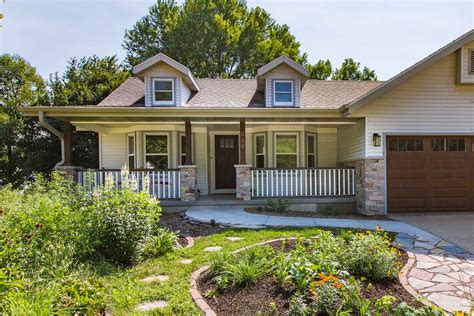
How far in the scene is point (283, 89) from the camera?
32.4 ft

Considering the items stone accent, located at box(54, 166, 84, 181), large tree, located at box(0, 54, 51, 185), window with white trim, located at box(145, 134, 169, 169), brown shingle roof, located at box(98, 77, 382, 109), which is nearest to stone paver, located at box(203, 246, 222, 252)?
brown shingle roof, located at box(98, 77, 382, 109)

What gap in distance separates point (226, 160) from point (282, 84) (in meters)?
3.66

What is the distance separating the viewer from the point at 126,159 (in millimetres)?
11070

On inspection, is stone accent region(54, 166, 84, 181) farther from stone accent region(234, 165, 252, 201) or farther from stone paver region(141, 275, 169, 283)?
stone paver region(141, 275, 169, 283)

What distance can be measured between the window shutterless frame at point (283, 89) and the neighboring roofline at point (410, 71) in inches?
87.4

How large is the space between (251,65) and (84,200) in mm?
19543

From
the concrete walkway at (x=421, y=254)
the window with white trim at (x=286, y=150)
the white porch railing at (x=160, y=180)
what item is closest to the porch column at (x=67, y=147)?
the white porch railing at (x=160, y=180)

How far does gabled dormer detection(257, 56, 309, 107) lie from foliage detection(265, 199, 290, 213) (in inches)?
129

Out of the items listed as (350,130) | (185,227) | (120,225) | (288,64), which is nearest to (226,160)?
(288,64)

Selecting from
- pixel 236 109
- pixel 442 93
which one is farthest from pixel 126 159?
pixel 442 93

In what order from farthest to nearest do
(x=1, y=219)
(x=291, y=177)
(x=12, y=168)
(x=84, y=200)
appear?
(x=12, y=168) → (x=291, y=177) → (x=84, y=200) → (x=1, y=219)

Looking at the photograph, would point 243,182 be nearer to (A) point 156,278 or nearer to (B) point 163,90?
(B) point 163,90

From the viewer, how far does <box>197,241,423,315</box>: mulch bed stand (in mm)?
2885

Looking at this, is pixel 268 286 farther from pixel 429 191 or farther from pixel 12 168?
pixel 12 168
